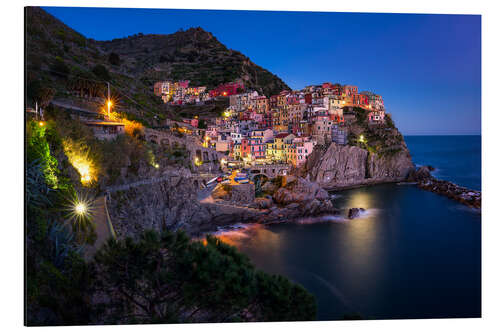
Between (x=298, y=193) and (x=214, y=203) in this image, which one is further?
(x=298, y=193)

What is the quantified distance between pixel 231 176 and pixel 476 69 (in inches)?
370

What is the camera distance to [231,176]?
39.8ft

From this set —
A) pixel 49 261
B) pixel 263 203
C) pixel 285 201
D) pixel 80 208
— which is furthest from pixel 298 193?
pixel 49 261

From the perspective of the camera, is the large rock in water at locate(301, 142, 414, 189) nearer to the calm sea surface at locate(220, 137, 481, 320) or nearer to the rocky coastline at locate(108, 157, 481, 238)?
the rocky coastline at locate(108, 157, 481, 238)

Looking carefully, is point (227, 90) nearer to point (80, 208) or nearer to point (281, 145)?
point (281, 145)

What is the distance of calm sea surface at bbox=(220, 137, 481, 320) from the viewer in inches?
151

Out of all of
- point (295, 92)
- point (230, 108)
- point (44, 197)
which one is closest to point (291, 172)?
point (295, 92)

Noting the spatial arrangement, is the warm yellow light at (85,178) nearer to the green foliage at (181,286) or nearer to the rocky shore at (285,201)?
the green foliage at (181,286)

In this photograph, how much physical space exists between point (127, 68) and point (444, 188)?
64.7 ft

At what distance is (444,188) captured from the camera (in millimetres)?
11469

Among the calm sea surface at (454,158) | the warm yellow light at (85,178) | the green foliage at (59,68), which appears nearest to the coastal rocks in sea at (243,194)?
the warm yellow light at (85,178)

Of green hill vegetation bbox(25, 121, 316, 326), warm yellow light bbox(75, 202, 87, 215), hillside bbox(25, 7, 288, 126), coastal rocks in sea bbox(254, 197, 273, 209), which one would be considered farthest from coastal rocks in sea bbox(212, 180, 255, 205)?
green hill vegetation bbox(25, 121, 316, 326)

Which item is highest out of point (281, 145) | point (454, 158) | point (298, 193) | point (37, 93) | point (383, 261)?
point (37, 93)

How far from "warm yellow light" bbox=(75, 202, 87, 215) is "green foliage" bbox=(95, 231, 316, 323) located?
112 centimetres
